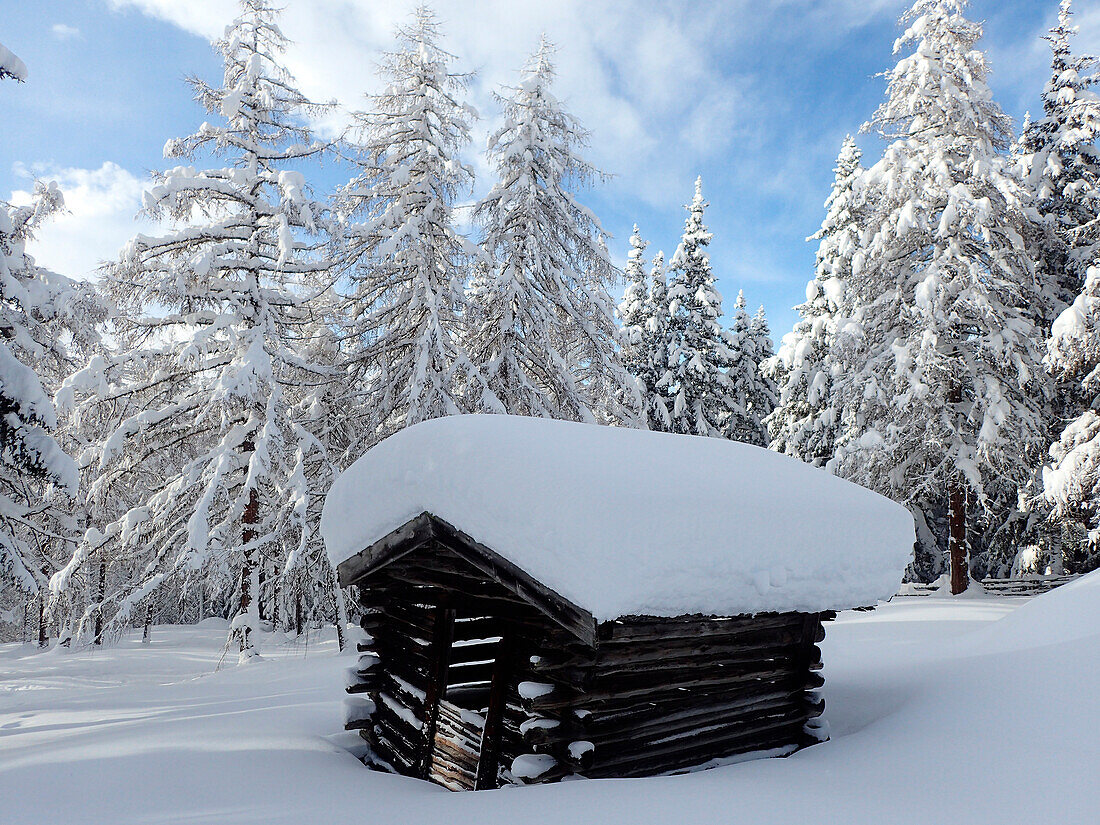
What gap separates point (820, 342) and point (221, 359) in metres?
18.4

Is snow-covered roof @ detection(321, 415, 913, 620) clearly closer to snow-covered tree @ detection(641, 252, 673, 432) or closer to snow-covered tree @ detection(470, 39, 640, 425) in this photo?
snow-covered tree @ detection(470, 39, 640, 425)

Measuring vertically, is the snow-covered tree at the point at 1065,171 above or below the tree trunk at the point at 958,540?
above

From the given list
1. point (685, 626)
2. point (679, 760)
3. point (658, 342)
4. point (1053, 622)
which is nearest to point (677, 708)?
point (679, 760)

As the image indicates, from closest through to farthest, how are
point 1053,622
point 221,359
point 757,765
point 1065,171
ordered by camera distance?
point 757,765
point 1053,622
point 221,359
point 1065,171

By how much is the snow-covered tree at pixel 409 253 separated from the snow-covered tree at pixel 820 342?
11260 millimetres

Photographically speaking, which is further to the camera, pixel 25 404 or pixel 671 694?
pixel 25 404

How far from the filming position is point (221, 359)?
42.8ft

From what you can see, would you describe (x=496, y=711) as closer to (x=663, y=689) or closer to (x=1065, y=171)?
(x=663, y=689)

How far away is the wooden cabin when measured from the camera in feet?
14.1

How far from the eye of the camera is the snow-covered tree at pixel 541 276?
597 inches

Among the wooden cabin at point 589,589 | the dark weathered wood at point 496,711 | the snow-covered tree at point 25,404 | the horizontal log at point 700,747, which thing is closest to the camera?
the wooden cabin at point 589,589

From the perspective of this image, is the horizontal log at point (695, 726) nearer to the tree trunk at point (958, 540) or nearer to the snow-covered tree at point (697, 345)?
the tree trunk at point (958, 540)

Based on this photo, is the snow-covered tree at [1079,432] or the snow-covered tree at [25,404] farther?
the snow-covered tree at [1079,432]

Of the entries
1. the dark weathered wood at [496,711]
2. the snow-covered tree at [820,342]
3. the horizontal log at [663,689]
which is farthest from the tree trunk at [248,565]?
the snow-covered tree at [820,342]
